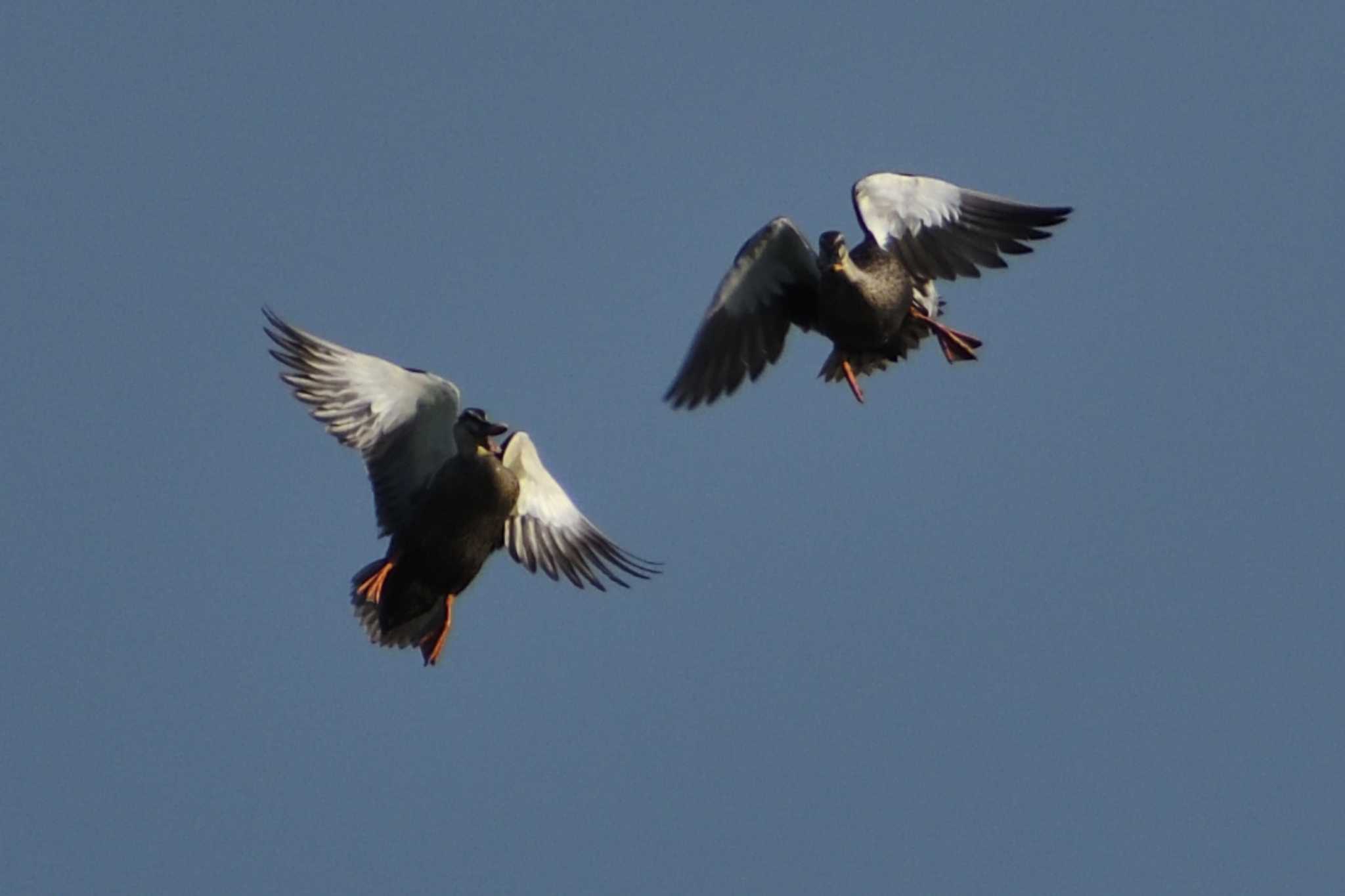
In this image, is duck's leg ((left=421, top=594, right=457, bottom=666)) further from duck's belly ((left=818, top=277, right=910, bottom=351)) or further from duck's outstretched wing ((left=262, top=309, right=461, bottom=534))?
duck's belly ((left=818, top=277, right=910, bottom=351))

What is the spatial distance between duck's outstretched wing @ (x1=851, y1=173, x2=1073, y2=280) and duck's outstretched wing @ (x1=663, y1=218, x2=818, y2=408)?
0.70m

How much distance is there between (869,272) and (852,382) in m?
0.88

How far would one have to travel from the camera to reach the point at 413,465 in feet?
60.5

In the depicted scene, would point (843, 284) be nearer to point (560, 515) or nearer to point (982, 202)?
point (982, 202)

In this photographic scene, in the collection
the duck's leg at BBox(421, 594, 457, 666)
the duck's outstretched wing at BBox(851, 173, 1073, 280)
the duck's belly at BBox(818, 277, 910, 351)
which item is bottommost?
the duck's leg at BBox(421, 594, 457, 666)

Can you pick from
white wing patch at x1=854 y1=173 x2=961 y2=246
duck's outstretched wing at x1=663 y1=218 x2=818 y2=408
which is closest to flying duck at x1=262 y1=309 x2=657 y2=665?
duck's outstretched wing at x1=663 y1=218 x2=818 y2=408

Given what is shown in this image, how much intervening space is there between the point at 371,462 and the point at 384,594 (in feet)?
2.91

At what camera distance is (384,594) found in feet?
59.9

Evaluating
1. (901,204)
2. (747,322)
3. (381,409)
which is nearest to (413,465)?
(381,409)

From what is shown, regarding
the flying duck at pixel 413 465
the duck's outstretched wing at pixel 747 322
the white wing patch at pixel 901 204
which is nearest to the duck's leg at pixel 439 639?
the flying duck at pixel 413 465

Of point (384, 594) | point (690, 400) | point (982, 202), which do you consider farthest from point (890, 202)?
point (384, 594)

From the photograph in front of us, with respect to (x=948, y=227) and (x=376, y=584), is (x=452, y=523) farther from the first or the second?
(x=948, y=227)

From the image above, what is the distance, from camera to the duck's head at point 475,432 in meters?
18.0

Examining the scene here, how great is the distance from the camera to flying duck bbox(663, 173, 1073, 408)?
19125 mm
